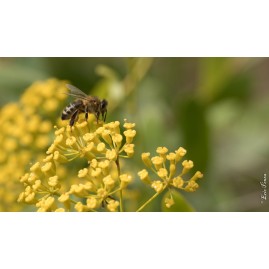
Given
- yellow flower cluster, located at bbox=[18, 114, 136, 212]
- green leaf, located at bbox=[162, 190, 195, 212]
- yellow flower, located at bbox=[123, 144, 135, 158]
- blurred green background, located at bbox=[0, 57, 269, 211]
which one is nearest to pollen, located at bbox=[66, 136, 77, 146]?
yellow flower cluster, located at bbox=[18, 114, 136, 212]

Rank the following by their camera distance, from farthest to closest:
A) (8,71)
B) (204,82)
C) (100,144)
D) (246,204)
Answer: (204,82)
(8,71)
(246,204)
(100,144)

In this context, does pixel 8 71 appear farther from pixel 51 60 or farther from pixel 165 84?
pixel 165 84

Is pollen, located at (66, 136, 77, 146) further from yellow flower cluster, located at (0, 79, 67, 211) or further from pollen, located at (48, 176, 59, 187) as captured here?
yellow flower cluster, located at (0, 79, 67, 211)

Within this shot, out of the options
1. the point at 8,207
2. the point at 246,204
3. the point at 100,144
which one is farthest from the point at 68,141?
the point at 246,204

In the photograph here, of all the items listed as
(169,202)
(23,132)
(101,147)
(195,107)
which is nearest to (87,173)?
(101,147)

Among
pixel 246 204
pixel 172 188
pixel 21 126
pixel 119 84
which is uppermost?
pixel 119 84

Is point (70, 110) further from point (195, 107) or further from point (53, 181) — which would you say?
point (195, 107)

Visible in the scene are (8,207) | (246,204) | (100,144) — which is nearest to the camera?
(100,144)

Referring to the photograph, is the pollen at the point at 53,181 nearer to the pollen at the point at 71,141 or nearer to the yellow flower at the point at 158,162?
the pollen at the point at 71,141
